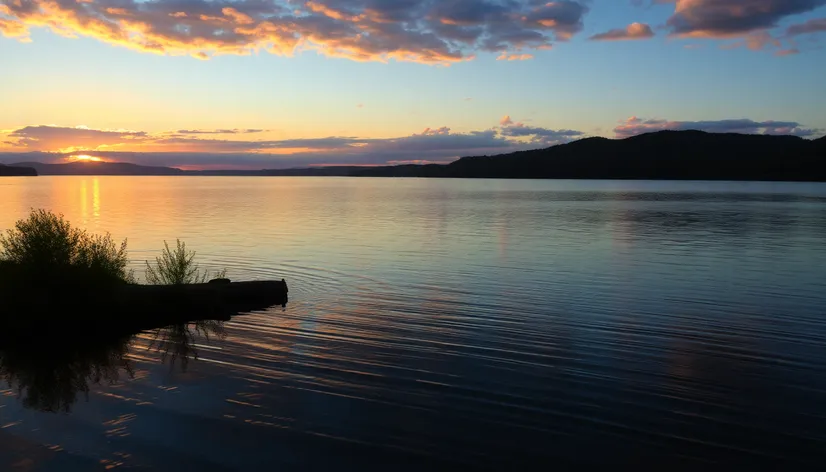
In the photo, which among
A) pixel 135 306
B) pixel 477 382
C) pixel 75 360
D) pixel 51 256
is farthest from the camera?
pixel 135 306

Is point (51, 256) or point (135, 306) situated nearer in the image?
point (51, 256)

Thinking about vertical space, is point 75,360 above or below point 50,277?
below

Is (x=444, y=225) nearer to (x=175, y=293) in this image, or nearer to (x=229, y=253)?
(x=229, y=253)

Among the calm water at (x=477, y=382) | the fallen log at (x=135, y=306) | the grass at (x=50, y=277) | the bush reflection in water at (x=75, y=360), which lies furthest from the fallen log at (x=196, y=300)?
the calm water at (x=477, y=382)

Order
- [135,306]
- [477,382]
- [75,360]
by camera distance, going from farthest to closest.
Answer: [135,306]
[75,360]
[477,382]

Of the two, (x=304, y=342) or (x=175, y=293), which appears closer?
(x=304, y=342)

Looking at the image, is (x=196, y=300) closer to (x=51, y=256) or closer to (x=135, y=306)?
(x=135, y=306)

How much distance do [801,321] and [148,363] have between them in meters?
19.3

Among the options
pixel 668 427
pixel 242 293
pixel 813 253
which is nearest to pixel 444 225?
pixel 813 253

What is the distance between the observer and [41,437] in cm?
1059

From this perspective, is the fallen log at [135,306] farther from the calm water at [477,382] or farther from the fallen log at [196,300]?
the calm water at [477,382]

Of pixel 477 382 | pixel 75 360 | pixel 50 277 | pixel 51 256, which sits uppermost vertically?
pixel 51 256

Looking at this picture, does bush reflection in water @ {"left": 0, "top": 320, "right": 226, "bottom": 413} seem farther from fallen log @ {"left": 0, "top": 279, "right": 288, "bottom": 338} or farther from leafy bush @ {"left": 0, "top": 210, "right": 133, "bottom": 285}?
leafy bush @ {"left": 0, "top": 210, "right": 133, "bottom": 285}

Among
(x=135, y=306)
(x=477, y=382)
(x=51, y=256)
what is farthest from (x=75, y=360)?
(x=477, y=382)
